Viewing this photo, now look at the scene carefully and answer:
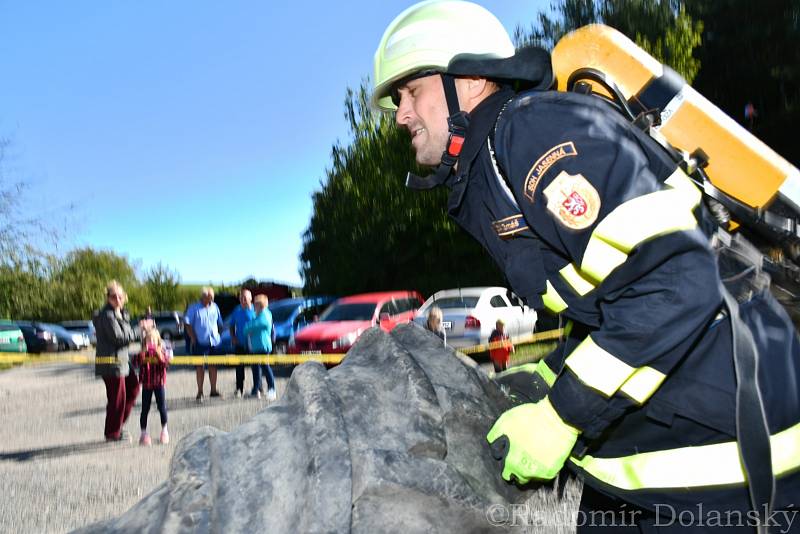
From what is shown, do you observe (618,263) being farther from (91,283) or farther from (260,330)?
(91,283)

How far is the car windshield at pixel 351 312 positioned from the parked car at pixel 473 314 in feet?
3.39

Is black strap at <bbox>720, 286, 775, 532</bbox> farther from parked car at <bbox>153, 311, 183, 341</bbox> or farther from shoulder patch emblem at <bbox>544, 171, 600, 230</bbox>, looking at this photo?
parked car at <bbox>153, 311, 183, 341</bbox>

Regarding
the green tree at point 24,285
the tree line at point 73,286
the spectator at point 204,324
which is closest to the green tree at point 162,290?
the tree line at point 73,286

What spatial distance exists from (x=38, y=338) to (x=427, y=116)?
3086cm

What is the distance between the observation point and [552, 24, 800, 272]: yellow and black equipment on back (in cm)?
165

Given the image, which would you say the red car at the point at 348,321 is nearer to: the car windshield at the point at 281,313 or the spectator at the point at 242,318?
the spectator at the point at 242,318

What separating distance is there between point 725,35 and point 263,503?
24.2 meters

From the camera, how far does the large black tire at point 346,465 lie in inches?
47.9

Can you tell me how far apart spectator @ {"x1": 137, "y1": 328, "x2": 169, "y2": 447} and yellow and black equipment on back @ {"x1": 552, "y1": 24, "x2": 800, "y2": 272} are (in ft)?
23.3

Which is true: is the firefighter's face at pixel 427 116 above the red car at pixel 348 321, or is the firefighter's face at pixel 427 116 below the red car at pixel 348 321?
above

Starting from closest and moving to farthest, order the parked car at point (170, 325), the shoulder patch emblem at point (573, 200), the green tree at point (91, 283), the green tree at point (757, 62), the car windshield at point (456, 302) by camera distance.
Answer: the shoulder patch emblem at point (573, 200), the car windshield at point (456, 302), the green tree at point (757, 62), the parked car at point (170, 325), the green tree at point (91, 283)

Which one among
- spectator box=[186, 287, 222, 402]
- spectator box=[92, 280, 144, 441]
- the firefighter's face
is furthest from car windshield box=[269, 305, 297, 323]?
the firefighter's face

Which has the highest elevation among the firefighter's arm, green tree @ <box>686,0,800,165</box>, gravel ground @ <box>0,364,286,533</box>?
green tree @ <box>686,0,800,165</box>

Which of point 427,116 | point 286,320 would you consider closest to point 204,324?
point 286,320
